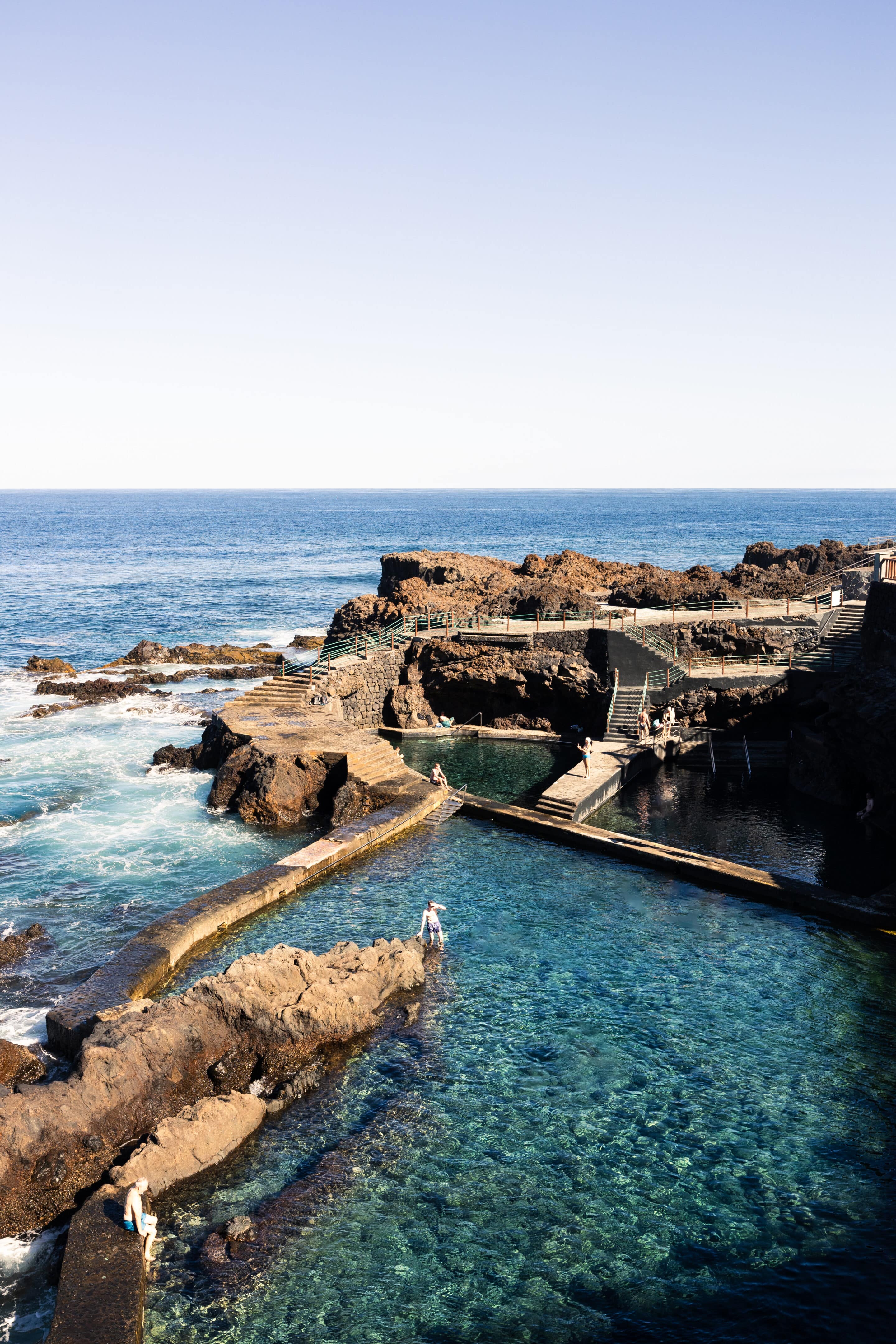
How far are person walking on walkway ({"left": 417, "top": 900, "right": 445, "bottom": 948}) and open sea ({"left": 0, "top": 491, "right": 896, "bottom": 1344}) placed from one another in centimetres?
38

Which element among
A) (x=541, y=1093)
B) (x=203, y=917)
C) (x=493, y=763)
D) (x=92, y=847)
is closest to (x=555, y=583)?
(x=493, y=763)

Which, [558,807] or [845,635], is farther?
[845,635]

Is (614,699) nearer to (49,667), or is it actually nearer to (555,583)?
(555,583)

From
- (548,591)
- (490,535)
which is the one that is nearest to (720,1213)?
(548,591)

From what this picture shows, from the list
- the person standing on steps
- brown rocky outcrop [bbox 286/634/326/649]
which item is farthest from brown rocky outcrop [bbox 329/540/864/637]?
the person standing on steps

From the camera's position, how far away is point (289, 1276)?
1092 cm

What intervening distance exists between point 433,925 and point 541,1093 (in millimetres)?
5272

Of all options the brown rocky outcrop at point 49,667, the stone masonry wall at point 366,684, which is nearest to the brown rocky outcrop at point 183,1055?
the stone masonry wall at point 366,684

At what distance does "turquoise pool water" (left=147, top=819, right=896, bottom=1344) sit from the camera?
10570mm

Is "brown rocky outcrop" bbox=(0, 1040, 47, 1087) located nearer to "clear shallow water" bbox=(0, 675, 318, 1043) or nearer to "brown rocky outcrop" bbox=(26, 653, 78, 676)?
"clear shallow water" bbox=(0, 675, 318, 1043)

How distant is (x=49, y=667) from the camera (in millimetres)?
53344

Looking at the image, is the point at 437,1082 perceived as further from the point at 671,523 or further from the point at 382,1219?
the point at 671,523

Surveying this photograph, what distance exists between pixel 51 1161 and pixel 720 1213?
29.9 ft

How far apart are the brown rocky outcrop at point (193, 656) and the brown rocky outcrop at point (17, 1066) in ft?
136
